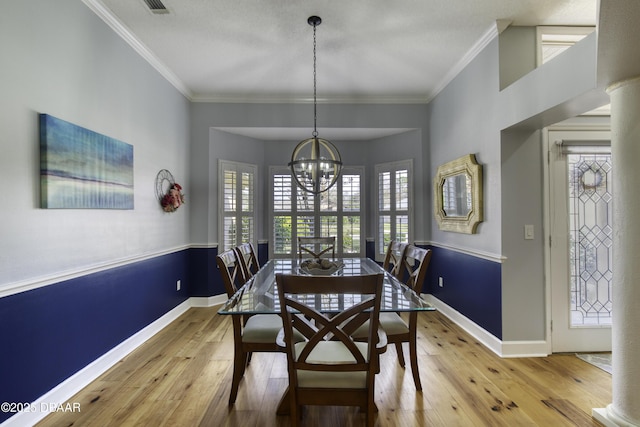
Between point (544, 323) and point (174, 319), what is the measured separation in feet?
12.9

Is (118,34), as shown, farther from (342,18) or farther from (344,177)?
(344,177)

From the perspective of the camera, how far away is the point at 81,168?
2.33 m

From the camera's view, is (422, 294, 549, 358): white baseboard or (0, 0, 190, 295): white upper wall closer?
(0, 0, 190, 295): white upper wall

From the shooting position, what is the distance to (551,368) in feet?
8.62

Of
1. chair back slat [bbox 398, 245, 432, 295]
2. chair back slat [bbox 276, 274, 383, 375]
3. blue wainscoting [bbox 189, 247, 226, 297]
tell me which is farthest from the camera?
blue wainscoting [bbox 189, 247, 226, 297]

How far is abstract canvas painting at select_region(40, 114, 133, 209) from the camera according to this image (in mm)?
2041

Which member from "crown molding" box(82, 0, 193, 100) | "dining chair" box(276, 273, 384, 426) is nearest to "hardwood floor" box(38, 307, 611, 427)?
"dining chair" box(276, 273, 384, 426)

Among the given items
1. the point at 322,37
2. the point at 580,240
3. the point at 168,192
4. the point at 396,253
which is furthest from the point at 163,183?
the point at 580,240

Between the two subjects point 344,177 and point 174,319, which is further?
point 344,177

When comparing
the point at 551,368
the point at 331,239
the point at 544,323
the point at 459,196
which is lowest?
the point at 551,368

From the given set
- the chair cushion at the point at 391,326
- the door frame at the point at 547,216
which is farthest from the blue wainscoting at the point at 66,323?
the door frame at the point at 547,216

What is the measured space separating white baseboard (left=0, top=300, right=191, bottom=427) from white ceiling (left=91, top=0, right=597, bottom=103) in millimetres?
2796

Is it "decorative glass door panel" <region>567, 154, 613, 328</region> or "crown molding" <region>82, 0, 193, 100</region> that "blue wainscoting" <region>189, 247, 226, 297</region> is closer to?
"crown molding" <region>82, 0, 193, 100</region>

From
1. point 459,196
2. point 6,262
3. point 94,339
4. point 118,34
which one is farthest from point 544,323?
point 118,34
